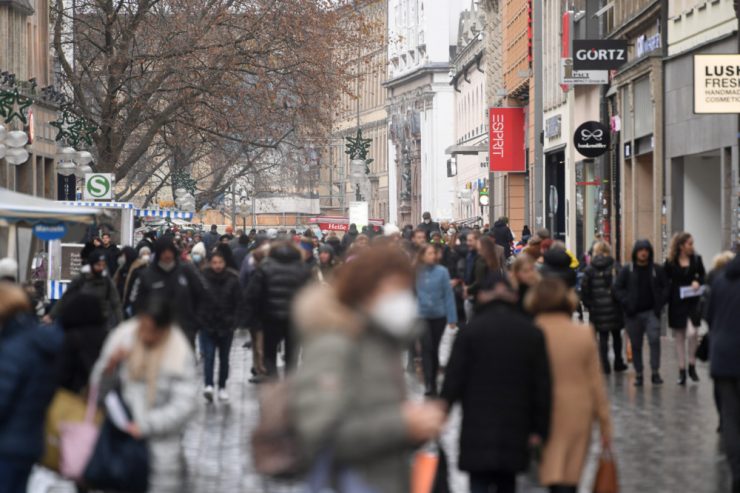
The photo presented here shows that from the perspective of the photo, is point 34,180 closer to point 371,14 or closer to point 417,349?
point 417,349

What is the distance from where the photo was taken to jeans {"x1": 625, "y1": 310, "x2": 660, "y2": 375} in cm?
2039

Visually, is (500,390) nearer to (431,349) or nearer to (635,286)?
(431,349)

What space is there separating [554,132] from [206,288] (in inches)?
1416

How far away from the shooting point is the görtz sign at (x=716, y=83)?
23.9 m

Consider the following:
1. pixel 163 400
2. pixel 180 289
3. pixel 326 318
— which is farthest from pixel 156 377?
pixel 180 289

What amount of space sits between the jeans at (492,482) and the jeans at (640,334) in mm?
11637

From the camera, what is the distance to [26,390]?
8430mm

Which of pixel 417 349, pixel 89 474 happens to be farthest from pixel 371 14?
pixel 89 474

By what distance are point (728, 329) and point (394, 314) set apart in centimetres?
651

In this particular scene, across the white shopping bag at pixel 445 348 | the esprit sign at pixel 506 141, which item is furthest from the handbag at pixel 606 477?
the esprit sign at pixel 506 141

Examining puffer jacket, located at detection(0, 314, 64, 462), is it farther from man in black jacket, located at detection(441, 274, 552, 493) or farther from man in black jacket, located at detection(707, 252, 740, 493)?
man in black jacket, located at detection(707, 252, 740, 493)

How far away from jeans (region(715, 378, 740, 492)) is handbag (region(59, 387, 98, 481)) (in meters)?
4.91

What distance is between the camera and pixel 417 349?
21.7 metres

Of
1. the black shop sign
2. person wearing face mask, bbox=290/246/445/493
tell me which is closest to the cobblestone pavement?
person wearing face mask, bbox=290/246/445/493
